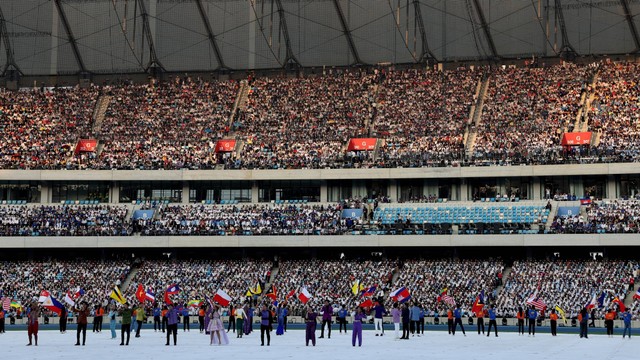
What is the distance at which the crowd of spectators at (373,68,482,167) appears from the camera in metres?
76.4

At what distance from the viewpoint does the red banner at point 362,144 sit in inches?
3076

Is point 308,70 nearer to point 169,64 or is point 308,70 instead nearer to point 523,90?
point 169,64

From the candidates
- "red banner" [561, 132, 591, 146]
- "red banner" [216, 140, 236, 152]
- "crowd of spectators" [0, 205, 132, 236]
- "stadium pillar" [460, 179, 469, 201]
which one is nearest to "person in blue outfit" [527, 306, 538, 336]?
"red banner" [561, 132, 591, 146]

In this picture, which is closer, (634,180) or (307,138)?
(634,180)

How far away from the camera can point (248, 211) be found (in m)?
76.1

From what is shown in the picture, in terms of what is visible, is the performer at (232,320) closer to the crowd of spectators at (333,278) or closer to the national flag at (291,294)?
the national flag at (291,294)

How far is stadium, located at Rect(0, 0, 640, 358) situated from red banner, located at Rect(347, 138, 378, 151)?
0.12m

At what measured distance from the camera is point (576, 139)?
72.6m

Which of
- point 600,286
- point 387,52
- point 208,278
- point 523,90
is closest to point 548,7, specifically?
point 523,90

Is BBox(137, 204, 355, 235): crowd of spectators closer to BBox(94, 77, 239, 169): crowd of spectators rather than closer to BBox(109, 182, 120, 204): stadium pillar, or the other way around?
BBox(94, 77, 239, 169): crowd of spectators

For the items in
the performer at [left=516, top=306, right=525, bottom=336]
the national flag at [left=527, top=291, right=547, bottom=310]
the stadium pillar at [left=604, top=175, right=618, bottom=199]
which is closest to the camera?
the performer at [left=516, top=306, right=525, bottom=336]

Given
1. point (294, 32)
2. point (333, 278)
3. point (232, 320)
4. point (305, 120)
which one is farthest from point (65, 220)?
point (232, 320)

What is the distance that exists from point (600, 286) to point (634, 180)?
44.2 feet

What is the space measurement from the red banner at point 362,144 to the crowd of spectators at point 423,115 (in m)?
0.86
